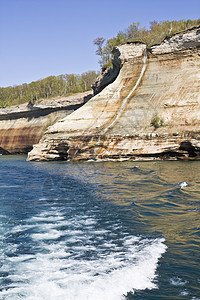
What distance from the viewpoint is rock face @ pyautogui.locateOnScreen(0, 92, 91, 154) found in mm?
56781

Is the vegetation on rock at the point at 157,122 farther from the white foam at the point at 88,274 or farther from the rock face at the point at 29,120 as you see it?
the rock face at the point at 29,120

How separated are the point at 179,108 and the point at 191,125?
3.05 m

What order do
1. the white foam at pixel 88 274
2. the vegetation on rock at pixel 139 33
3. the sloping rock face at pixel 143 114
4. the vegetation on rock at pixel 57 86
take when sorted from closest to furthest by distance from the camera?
the white foam at pixel 88 274, the sloping rock face at pixel 143 114, the vegetation on rock at pixel 139 33, the vegetation on rock at pixel 57 86

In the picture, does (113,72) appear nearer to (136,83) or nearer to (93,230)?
(136,83)

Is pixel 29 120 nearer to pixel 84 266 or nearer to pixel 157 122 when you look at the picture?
pixel 157 122

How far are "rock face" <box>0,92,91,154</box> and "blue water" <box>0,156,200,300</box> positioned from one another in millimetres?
46007

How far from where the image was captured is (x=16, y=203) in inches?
389

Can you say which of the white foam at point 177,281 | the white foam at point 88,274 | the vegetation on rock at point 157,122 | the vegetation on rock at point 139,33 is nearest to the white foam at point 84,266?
the white foam at point 88,274

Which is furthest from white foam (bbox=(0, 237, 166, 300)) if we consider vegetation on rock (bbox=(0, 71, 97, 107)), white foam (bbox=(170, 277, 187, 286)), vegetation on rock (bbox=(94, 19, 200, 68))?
vegetation on rock (bbox=(0, 71, 97, 107))

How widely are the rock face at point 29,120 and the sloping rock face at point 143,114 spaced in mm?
22863

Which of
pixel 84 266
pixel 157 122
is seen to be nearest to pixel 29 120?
pixel 157 122

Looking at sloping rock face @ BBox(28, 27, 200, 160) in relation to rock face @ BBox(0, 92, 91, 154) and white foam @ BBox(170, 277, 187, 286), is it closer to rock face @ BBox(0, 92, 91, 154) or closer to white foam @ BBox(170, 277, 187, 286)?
white foam @ BBox(170, 277, 187, 286)

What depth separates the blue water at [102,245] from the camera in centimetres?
409

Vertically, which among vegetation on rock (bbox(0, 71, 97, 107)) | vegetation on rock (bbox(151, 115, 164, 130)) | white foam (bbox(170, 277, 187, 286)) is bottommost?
white foam (bbox(170, 277, 187, 286))
